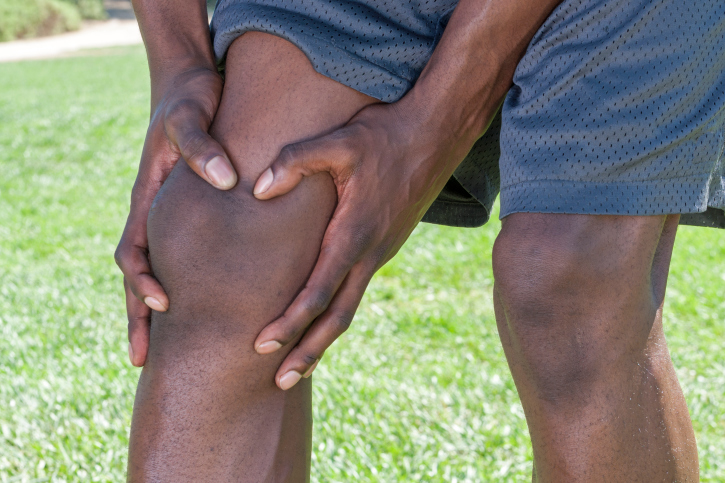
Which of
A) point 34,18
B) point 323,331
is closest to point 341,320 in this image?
point 323,331

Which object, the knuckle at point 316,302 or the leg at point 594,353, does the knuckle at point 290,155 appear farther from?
the leg at point 594,353

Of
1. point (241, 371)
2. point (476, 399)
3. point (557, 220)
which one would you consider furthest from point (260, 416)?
point (476, 399)

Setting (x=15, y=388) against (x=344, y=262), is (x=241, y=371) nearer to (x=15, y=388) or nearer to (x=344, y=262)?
(x=344, y=262)

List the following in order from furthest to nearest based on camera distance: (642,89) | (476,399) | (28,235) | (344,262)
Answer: (28,235)
(476,399)
(344,262)
(642,89)

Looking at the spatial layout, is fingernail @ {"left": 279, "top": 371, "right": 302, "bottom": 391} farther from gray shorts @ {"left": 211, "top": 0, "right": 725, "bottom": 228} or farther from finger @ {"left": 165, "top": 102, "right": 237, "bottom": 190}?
gray shorts @ {"left": 211, "top": 0, "right": 725, "bottom": 228}

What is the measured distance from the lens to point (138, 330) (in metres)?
1.31

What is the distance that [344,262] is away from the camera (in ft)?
3.92

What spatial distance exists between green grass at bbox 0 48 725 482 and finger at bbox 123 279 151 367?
3.36 feet

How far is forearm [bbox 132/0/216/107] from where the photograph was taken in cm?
147

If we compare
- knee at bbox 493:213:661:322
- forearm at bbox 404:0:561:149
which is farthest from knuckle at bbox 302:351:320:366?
forearm at bbox 404:0:561:149

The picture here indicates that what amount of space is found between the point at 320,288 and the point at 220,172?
252mm

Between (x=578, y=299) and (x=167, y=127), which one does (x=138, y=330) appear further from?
(x=578, y=299)

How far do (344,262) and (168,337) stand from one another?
1.05 feet

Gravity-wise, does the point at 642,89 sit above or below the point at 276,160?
above
